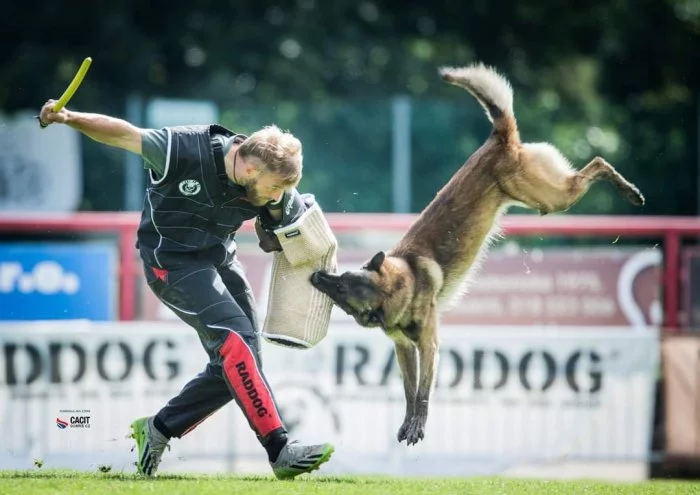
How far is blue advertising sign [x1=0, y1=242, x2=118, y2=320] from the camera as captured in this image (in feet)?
23.3

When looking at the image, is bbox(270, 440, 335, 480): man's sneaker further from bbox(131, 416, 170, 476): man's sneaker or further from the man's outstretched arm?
the man's outstretched arm

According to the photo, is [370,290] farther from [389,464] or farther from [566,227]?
[566,227]

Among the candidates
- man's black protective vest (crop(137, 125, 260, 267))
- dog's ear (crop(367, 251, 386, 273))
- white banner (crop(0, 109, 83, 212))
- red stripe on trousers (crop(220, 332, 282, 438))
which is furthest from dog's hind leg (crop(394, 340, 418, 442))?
white banner (crop(0, 109, 83, 212))

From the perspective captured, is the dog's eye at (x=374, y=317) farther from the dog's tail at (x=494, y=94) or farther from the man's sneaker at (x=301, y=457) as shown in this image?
the dog's tail at (x=494, y=94)

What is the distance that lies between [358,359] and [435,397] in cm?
51

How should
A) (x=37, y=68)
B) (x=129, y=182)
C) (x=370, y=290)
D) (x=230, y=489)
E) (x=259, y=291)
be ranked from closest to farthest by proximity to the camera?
(x=230, y=489) → (x=370, y=290) → (x=259, y=291) → (x=129, y=182) → (x=37, y=68)

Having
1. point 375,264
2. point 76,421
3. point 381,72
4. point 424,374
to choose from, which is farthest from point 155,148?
point 381,72

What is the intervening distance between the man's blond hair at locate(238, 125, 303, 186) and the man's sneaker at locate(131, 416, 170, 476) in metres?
1.29

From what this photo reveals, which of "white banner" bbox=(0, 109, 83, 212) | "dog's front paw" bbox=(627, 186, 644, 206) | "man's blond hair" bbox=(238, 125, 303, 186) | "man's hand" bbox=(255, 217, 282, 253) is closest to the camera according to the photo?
"man's blond hair" bbox=(238, 125, 303, 186)

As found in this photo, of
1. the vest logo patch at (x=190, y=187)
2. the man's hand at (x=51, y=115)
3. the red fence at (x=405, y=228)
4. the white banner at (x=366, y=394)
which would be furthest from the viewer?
the red fence at (x=405, y=228)

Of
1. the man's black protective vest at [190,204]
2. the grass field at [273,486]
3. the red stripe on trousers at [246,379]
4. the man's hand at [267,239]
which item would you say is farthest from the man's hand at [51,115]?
the grass field at [273,486]

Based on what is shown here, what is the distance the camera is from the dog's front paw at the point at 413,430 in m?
5.09

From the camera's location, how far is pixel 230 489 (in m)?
4.60

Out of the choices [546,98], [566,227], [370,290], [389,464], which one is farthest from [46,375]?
[546,98]
